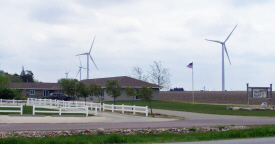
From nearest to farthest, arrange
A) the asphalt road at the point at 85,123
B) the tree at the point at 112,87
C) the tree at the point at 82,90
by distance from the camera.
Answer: the asphalt road at the point at 85,123
the tree at the point at 112,87
the tree at the point at 82,90

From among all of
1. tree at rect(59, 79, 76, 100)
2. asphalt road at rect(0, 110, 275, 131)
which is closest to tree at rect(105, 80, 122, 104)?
tree at rect(59, 79, 76, 100)

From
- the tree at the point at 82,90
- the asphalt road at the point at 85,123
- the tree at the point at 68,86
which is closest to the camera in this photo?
the asphalt road at the point at 85,123

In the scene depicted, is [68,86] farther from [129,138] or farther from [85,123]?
[129,138]

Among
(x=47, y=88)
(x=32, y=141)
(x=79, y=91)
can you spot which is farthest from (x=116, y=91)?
(x=47, y=88)

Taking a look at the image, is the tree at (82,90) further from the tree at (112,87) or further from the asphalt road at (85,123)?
the asphalt road at (85,123)

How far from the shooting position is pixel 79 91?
40562 millimetres

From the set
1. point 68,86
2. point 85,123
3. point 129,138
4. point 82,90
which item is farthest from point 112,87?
point 129,138

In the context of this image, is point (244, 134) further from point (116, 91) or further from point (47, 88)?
point (47, 88)

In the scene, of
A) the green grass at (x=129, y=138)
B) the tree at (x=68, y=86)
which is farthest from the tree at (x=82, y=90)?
the green grass at (x=129, y=138)

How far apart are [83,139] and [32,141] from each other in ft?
7.10

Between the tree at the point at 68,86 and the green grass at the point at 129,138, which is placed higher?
the tree at the point at 68,86

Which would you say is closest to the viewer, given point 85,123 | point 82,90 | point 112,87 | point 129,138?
point 129,138

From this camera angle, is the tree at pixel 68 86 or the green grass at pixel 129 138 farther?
the tree at pixel 68 86

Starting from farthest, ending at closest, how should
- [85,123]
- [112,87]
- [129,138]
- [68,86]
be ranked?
[68,86] < [112,87] < [85,123] < [129,138]
